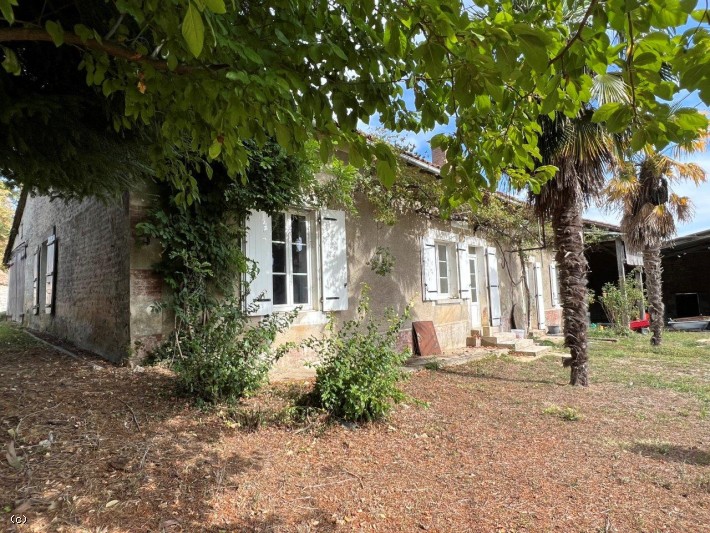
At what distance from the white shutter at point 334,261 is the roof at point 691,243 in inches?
539

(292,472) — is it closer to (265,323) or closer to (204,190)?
(265,323)

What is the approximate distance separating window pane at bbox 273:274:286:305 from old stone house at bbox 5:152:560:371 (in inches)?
0.6

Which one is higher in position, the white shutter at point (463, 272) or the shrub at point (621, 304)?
the white shutter at point (463, 272)

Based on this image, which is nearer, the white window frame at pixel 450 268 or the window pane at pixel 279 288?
the window pane at pixel 279 288

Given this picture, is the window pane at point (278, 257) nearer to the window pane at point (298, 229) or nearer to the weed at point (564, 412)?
the window pane at point (298, 229)

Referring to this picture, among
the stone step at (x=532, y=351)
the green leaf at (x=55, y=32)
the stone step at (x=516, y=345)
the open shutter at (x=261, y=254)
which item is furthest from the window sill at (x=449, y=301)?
the green leaf at (x=55, y=32)

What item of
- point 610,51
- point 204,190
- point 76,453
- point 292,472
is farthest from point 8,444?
point 610,51

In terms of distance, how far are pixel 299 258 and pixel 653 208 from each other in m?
9.39

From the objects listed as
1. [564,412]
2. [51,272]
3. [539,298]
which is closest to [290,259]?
[564,412]

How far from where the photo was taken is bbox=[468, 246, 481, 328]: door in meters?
10.3

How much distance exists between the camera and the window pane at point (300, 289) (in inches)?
260

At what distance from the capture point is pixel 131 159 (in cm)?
367

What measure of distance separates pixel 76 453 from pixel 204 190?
135 inches

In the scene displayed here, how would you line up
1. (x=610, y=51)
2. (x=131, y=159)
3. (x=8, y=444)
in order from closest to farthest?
(x=610, y=51), (x=8, y=444), (x=131, y=159)
